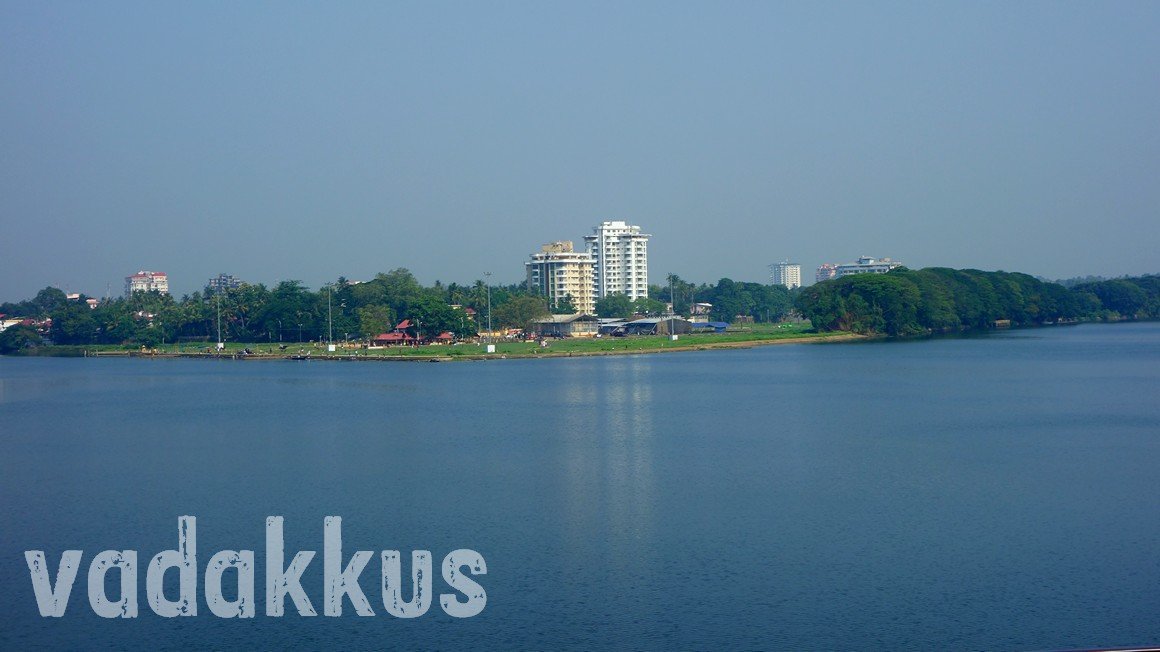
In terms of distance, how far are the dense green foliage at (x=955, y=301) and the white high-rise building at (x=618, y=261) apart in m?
32.6

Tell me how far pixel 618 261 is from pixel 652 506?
251 ft

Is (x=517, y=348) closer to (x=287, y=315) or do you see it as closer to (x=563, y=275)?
(x=287, y=315)

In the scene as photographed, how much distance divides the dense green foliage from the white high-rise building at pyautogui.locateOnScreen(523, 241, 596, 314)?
28.1 m

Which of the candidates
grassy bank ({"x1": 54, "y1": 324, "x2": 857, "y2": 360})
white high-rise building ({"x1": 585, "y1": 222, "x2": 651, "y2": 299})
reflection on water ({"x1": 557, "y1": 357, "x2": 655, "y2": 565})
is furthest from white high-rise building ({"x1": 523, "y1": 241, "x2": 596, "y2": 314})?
reflection on water ({"x1": 557, "y1": 357, "x2": 655, "y2": 565})

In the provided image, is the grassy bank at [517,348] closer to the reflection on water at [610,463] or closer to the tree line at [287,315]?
the tree line at [287,315]

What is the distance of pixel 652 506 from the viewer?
37.5 ft

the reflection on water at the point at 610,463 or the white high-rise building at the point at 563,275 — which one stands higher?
the white high-rise building at the point at 563,275

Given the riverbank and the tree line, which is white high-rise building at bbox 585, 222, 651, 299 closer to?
the tree line

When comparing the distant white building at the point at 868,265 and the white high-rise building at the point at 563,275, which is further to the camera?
the distant white building at the point at 868,265

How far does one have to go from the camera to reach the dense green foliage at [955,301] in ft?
153

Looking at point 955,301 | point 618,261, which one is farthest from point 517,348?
point 618,261

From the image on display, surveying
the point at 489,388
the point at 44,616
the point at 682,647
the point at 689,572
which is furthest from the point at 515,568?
the point at 489,388

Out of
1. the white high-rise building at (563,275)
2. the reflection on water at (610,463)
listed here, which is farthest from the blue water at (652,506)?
the white high-rise building at (563,275)

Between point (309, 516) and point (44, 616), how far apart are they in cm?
335
